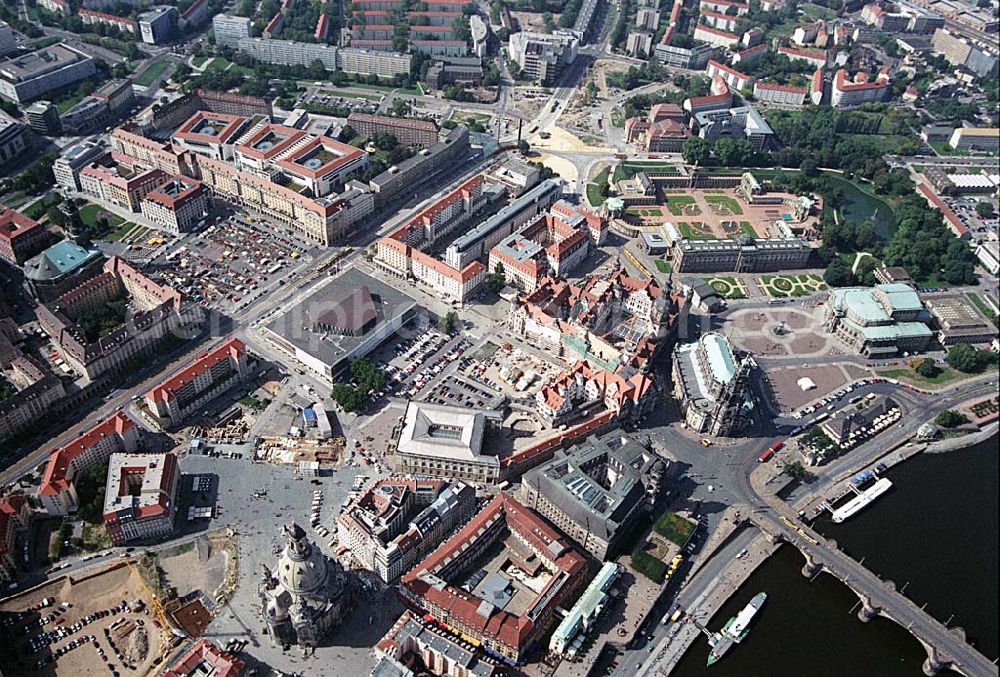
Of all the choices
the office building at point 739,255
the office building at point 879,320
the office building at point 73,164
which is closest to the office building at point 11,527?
the office building at point 73,164

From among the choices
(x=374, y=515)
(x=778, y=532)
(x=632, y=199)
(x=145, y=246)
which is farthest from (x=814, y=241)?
(x=145, y=246)

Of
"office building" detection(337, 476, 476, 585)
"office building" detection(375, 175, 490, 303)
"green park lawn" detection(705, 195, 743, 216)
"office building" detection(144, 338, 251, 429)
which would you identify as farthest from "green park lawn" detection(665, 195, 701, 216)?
"office building" detection(144, 338, 251, 429)

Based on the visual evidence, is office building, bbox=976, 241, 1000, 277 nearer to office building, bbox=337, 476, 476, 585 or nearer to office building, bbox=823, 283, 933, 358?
office building, bbox=823, 283, 933, 358

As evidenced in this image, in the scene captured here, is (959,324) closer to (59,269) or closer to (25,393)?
(25,393)

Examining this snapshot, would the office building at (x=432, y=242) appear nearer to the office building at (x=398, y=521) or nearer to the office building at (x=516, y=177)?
the office building at (x=516, y=177)

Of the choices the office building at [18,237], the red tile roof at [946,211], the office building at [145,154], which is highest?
the office building at [145,154]

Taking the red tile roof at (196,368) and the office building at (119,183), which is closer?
the red tile roof at (196,368)

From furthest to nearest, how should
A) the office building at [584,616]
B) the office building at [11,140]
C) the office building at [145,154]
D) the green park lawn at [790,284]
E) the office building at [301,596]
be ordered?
the office building at [11,140] < the office building at [145,154] < the green park lawn at [790,284] < the office building at [584,616] < the office building at [301,596]
